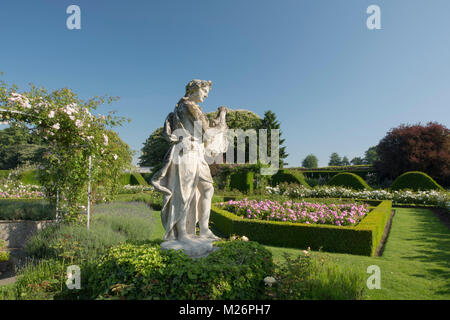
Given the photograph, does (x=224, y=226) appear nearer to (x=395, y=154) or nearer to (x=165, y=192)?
(x=165, y=192)

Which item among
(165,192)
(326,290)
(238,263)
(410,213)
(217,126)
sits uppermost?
(217,126)

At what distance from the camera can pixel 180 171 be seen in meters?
3.68

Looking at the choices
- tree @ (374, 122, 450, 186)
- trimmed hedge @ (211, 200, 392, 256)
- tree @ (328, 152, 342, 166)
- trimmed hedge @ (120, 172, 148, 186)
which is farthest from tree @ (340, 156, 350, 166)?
trimmed hedge @ (211, 200, 392, 256)

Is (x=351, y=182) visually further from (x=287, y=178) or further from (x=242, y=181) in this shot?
(x=242, y=181)

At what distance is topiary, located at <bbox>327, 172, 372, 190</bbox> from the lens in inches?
691

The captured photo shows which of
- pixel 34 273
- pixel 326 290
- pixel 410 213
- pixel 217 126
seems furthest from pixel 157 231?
pixel 410 213

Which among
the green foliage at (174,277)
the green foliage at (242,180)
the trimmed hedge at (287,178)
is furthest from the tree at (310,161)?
the green foliage at (174,277)

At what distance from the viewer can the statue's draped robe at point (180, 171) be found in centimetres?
371

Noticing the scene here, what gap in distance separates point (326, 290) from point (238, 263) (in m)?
1.13

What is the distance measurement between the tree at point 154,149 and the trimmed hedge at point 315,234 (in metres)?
26.3

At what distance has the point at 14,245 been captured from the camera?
21.9 feet

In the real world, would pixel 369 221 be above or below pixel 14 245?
above

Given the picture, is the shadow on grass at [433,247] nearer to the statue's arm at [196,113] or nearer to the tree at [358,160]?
the statue's arm at [196,113]

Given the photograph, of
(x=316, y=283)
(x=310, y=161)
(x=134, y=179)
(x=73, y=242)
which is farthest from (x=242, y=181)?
(x=310, y=161)
